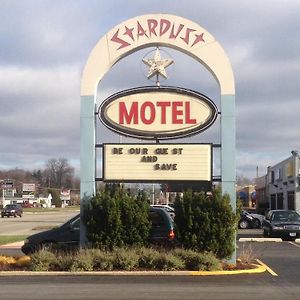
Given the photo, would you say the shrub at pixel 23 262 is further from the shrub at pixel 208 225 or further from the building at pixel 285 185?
the building at pixel 285 185

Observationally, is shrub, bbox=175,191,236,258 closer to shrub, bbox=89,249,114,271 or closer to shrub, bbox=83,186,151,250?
shrub, bbox=83,186,151,250

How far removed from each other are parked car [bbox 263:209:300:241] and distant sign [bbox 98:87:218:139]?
1449 centimetres

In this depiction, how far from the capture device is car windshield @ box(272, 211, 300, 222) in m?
30.2

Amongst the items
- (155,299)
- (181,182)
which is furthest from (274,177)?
(155,299)

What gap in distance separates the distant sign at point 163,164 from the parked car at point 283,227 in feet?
46.3

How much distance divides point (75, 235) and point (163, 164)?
3.37 m

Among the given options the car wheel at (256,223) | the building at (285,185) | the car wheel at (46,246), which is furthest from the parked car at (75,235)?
the building at (285,185)

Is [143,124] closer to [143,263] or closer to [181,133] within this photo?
[181,133]

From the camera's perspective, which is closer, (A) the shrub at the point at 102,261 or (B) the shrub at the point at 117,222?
(A) the shrub at the point at 102,261

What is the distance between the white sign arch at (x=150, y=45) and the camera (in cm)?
1627

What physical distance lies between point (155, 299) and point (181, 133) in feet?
20.9

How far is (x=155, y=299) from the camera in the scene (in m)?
10.9

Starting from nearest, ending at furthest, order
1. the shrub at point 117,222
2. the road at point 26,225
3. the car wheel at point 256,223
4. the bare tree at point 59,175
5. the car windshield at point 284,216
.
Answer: the shrub at point 117,222 < the car windshield at point 284,216 < the road at point 26,225 < the car wheel at point 256,223 < the bare tree at point 59,175

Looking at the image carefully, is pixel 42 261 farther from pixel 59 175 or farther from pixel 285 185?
pixel 59 175
